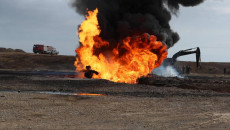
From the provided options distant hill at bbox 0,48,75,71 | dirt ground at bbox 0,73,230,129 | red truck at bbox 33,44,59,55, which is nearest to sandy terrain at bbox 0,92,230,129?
dirt ground at bbox 0,73,230,129

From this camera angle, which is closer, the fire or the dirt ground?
the dirt ground

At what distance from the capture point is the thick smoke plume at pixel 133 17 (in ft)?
138

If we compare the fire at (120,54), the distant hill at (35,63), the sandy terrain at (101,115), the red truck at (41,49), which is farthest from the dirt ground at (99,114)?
the red truck at (41,49)

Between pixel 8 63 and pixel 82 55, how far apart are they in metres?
47.2

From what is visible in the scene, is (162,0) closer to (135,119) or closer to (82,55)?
(82,55)

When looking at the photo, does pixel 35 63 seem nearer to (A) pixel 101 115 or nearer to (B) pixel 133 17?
(B) pixel 133 17

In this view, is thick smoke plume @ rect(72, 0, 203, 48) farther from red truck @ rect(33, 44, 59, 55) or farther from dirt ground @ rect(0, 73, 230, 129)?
red truck @ rect(33, 44, 59, 55)

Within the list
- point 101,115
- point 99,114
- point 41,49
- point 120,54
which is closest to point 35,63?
point 41,49

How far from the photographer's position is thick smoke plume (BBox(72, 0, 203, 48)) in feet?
138

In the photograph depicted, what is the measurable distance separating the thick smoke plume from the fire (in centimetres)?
121

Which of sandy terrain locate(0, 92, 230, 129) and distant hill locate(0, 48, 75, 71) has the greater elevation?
distant hill locate(0, 48, 75, 71)

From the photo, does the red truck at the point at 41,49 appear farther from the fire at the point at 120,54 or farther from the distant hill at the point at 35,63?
the fire at the point at 120,54

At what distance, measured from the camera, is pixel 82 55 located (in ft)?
142

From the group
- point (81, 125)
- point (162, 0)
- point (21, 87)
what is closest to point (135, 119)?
point (81, 125)
